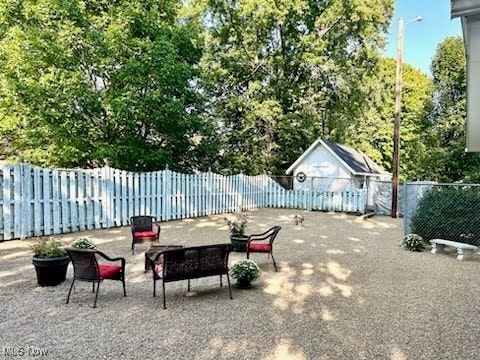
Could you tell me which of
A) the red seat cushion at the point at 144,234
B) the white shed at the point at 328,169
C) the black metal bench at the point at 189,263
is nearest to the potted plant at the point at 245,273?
the black metal bench at the point at 189,263

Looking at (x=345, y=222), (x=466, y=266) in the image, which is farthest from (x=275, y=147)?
(x=466, y=266)

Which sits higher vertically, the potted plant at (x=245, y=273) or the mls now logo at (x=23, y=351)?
the potted plant at (x=245, y=273)

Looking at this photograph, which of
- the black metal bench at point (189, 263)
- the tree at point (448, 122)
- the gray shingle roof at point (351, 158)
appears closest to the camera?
the black metal bench at point (189, 263)

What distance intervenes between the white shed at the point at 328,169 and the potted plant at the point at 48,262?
53.1 ft

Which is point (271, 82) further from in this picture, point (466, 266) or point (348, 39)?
point (466, 266)

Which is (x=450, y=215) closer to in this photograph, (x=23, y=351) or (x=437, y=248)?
(x=437, y=248)

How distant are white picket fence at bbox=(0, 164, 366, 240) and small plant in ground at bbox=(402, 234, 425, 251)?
8059mm

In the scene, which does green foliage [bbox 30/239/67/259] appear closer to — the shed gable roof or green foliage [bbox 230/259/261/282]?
green foliage [bbox 230/259/261/282]

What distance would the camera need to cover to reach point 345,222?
15.5 meters

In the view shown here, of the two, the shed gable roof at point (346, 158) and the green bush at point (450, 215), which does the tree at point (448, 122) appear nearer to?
the shed gable roof at point (346, 158)

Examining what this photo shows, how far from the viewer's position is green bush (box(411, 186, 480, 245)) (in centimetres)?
984

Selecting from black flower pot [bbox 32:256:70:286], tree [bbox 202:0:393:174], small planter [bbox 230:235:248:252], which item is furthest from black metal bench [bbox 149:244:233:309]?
tree [bbox 202:0:393:174]

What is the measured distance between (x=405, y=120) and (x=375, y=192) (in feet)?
59.5

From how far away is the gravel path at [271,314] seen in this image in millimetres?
3951
